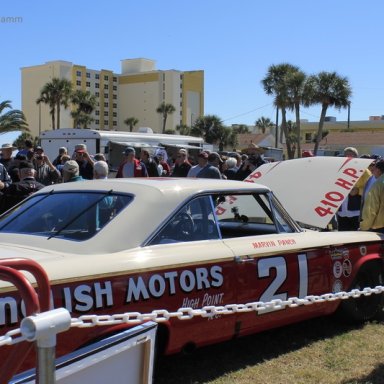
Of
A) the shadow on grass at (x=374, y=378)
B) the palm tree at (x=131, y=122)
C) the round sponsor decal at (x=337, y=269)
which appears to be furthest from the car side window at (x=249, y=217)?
the palm tree at (x=131, y=122)

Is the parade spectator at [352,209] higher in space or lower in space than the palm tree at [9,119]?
lower

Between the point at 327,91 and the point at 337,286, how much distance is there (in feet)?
127

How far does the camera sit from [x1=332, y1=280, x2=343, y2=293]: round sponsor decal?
455 centimetres

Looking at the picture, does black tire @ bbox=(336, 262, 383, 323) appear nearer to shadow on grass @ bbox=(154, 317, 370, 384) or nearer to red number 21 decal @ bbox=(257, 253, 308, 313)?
shadow on grass @ bbox=(154, 317, 370, 384)

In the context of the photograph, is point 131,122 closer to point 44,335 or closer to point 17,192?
point 17,192

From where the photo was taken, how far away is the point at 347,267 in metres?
4.70

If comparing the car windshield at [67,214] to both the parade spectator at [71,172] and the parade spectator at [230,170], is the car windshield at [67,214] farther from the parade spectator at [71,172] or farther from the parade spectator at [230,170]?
the parade spectator at [230,170]

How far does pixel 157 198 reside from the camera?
12.1ft

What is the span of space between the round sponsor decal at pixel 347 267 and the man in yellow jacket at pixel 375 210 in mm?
909

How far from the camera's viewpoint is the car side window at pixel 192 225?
3635 mm

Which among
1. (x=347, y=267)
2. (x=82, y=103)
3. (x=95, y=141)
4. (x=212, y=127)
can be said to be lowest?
(x=347, y=267)

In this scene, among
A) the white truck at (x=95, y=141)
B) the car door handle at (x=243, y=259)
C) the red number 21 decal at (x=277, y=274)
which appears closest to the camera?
the car door handle at (x=243, y=259)

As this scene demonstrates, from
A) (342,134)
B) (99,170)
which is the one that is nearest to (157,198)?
(99,170)

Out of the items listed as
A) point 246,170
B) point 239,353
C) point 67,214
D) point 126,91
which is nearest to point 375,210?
point 239,353
